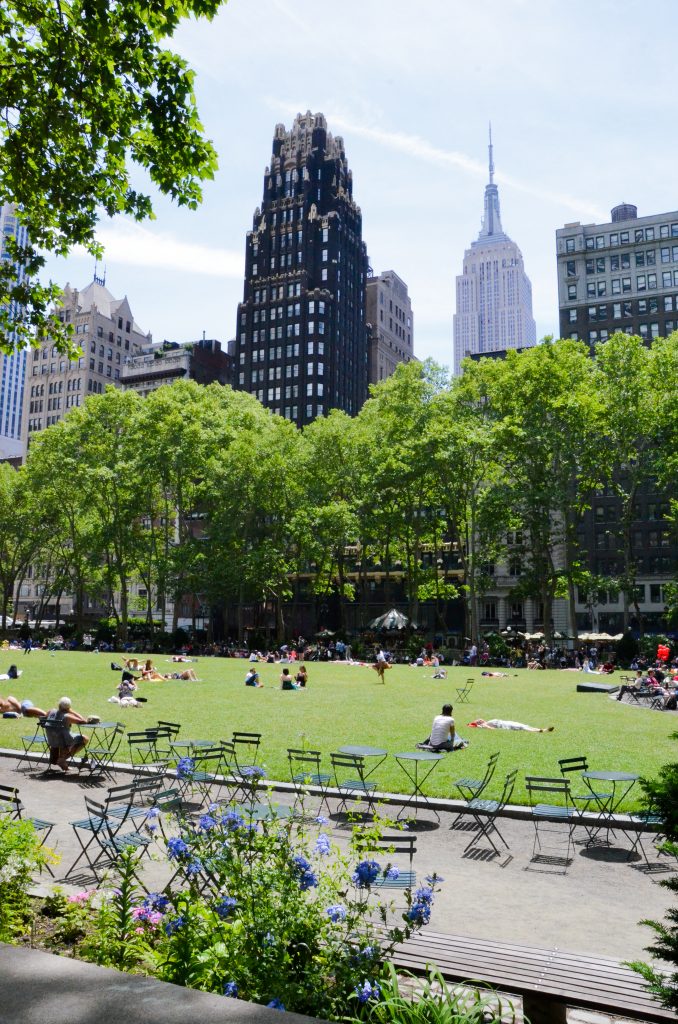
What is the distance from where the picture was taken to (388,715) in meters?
21.6

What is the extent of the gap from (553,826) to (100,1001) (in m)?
9.20

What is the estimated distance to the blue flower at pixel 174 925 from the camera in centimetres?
478

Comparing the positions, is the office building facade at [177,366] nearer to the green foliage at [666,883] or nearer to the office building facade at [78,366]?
the office building facade at [78,366]

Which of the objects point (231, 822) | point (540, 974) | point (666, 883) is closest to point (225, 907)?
point (231, 822)

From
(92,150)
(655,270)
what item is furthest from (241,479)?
(655,270)

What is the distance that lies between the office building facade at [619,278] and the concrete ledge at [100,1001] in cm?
9729

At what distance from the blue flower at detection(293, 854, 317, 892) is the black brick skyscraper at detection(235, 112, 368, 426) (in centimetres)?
10953

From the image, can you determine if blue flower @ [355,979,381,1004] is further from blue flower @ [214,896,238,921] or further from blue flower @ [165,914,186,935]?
blue flower @ [165,914,186,935]

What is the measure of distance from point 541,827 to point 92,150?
11998mm

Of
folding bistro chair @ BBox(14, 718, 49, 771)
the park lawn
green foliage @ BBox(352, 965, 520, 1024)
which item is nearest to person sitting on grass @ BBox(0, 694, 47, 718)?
the park lawn

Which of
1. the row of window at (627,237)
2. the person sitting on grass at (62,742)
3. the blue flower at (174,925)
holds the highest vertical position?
the row of window at (627,237)

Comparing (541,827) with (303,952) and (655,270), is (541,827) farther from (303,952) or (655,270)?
(655,270)

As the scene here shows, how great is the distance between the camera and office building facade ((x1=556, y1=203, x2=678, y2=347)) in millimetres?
92500

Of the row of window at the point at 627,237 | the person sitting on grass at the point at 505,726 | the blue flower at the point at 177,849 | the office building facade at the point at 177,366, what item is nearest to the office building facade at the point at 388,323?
the office building facade at the point at 177,366
